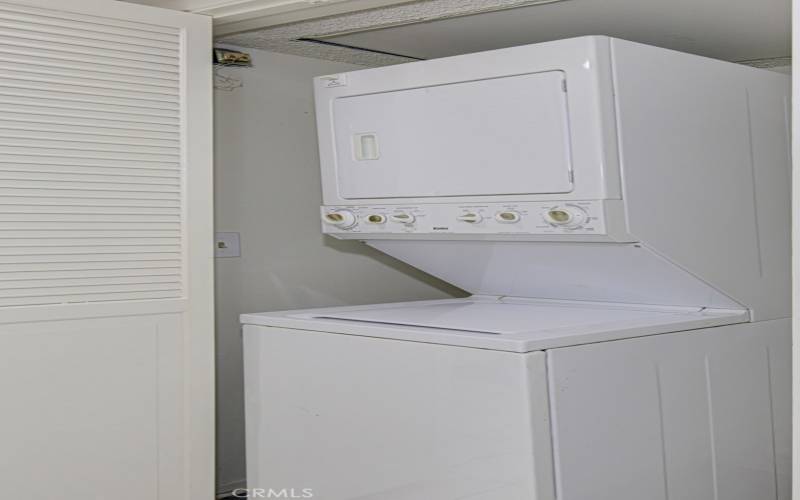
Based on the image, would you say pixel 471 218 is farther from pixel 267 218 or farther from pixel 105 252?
pixel 105 252

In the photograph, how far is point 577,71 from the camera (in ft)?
7.79

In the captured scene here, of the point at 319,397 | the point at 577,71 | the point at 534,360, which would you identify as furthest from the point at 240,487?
the point at 577,71

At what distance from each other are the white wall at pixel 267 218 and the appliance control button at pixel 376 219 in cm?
63

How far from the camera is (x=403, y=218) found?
281 centimetres

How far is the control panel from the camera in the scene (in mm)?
2424

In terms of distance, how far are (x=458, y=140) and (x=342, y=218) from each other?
1.85 feet

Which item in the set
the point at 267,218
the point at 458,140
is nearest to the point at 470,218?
the point at 458,140

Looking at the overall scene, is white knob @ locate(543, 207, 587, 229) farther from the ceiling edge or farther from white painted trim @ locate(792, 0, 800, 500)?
white painted trim @ locate(792, 0, 800, 500)

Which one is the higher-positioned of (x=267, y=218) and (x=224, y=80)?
(x=224, y=80)

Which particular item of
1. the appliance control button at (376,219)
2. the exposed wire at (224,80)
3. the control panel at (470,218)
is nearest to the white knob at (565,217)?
the control panel at (470,218)

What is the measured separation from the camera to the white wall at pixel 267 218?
3.27 meters

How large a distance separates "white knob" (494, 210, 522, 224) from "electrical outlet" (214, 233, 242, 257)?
1134mm

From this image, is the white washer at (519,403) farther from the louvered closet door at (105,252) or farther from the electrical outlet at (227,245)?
the electrical outlet at (227,245)

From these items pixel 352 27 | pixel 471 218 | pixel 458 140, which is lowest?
pixel 471 218
